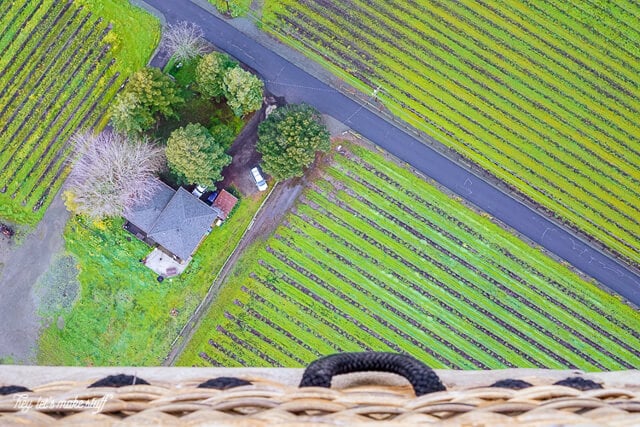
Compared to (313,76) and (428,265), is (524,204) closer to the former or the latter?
(428,265)

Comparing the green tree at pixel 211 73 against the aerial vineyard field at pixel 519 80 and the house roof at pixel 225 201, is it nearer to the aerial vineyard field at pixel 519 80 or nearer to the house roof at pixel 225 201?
the aerial vineyard field at pixel 519 80

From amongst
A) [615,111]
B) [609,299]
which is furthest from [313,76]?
[609,299]

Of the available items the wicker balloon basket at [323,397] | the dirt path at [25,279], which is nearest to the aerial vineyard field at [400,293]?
the dirt path at [25,279]

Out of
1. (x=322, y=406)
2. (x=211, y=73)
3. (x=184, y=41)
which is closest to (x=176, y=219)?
(x=211, y=73)

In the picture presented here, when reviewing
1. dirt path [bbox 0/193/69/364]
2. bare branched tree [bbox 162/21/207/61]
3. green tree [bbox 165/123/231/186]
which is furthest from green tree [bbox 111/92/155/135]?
dirt path [bbox 0/193/69/364]

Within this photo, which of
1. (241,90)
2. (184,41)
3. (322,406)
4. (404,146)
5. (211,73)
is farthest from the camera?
(404,146)

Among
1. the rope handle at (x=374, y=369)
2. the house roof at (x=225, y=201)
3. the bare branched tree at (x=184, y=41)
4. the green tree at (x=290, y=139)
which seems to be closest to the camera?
the rope handle at (x=374, y=369)

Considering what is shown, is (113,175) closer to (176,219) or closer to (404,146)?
(176,219)

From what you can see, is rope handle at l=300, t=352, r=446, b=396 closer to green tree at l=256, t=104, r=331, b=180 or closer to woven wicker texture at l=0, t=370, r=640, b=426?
woven wicker texture at l=0, t=370, r=640, b=426
